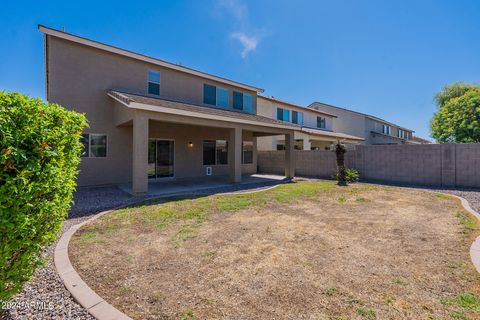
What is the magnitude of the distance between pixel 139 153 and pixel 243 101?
1031cm

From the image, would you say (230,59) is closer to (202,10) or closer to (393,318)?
(202,10)

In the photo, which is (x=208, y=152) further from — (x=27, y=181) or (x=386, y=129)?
(x=386, y=129)

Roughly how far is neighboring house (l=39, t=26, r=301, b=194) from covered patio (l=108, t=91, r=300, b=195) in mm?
40

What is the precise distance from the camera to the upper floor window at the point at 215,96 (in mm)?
15156

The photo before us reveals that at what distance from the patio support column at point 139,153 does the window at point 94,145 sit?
366 cm

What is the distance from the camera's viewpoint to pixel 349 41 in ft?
43.4

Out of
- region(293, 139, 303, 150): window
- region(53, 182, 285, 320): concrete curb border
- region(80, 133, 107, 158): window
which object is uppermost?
region(293, 139, 303, 150): window

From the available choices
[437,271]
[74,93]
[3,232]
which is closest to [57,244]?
[3,232]

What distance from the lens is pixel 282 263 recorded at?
3.83m

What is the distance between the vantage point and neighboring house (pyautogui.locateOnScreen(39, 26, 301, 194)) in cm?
988

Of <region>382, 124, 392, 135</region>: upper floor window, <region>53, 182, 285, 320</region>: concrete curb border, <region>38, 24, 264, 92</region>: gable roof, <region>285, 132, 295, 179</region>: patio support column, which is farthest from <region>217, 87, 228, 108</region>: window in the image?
<region>382, 124, 392, 135</region>: upper floor window

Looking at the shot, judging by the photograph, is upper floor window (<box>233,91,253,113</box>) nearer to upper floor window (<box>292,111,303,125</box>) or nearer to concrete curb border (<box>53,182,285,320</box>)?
upper floor window (<box>292,111,303,125</box>)

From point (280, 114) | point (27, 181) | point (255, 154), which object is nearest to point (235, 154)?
point (255, 154)

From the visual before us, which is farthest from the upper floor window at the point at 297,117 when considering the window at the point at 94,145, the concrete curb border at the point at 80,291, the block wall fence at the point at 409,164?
the concrete curb border at the point at 80,291
